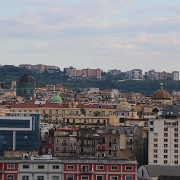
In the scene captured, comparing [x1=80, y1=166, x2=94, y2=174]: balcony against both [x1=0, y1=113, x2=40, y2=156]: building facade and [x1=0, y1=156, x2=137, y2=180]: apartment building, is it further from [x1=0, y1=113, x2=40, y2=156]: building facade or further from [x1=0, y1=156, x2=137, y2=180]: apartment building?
[x1=0, y1=113, x2=40, y2=156]: building facade

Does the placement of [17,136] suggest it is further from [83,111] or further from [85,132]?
[83,111]

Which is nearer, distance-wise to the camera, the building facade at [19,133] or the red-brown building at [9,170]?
the red-brown building at [9,170]

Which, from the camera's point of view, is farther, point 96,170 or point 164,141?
point 164,141

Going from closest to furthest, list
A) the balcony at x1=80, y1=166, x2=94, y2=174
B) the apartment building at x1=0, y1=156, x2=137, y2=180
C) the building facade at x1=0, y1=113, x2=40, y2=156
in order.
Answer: the apartment building at x1=0, y1=156, x2=137, y2=180, the balcony at x1=80, y1=166, x2=94, y2=174, the building facade at x1=0, y1=113, x2=40, y2=156

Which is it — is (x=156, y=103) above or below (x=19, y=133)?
above

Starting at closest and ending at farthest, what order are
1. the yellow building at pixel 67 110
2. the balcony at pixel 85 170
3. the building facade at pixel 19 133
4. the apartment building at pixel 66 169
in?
the apartment building at pixel 66 169 < the balcony at pixel 85 170 < the building facade at pixel 19 133 < the yellow building at pixel 67 110

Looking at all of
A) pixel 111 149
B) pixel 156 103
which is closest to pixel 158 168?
pixel 111 149

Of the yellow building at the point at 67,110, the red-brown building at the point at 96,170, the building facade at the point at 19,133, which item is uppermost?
the yellow building at the point at 67,110

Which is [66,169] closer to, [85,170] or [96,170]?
[85,170]

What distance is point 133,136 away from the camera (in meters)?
93.1

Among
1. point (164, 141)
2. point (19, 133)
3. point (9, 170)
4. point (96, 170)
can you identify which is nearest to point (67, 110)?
point (19, 133)

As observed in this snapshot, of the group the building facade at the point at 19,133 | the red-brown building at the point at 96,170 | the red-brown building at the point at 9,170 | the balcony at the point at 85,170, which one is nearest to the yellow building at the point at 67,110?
the building facade at the point at 19,133

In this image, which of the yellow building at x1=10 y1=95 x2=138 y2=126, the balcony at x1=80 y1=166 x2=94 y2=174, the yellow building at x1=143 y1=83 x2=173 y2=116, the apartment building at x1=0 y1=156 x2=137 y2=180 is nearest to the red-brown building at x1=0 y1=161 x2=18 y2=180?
the apartment building at x1=0 y1=156 x2=137 y2=180

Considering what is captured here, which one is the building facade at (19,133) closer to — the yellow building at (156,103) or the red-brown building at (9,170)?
the red-brown building at (9,170)
